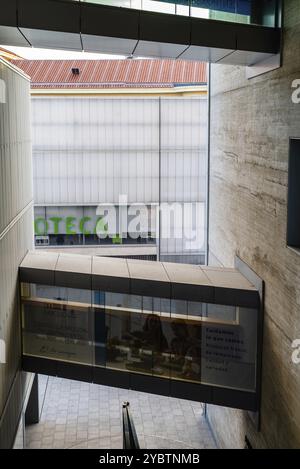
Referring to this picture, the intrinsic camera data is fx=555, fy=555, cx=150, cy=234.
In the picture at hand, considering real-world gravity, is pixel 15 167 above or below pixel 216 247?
above

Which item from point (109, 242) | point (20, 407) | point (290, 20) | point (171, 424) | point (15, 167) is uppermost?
point (290, 20)

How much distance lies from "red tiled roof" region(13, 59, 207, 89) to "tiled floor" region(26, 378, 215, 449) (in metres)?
14.7

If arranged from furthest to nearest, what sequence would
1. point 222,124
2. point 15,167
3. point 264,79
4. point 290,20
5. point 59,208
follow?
point 59,208
point 222,124
point 15,167
point 264,79
point 290,20

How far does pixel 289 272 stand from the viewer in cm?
1038

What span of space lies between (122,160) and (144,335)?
1255 cm

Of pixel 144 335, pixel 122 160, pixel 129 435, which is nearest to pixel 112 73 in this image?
pixel 122 160

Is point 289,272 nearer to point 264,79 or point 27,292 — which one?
point 264,79

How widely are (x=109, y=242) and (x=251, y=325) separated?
44.4 ft

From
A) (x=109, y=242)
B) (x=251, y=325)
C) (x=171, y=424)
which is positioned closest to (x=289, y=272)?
(x=251, y=325)

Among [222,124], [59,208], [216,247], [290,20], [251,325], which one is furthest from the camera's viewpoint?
[59,208]

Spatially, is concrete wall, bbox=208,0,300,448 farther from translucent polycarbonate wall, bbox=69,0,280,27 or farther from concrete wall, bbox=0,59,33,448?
concrete wall, bbox=0,59,33,448

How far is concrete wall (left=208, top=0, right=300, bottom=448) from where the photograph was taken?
33.7ft

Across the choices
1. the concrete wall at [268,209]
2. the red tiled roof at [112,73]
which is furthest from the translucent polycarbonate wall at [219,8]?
the red tiled roof at [112,73]

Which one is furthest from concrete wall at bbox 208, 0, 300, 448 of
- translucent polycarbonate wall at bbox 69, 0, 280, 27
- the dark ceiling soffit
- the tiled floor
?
the tiled floor
